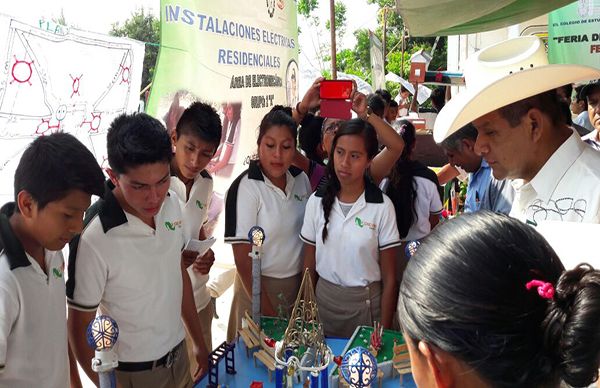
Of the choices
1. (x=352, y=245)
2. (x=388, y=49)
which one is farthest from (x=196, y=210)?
(x=388, y=49)

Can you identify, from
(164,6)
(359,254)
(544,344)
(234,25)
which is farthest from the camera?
(234,25)

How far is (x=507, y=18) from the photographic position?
293 centimetres

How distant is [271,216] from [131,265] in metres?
0.82

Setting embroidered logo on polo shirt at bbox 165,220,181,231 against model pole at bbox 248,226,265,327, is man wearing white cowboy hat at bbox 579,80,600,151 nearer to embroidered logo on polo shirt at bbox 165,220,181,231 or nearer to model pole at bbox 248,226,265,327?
model pole at bbox 248,226,265,327

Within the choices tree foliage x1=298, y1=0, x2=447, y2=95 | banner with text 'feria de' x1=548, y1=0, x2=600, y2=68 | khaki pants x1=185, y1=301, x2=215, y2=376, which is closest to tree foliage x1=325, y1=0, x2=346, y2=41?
tree foliage x1=298, y1=0, x2=447, y2=95

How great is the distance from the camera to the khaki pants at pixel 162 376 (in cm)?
155

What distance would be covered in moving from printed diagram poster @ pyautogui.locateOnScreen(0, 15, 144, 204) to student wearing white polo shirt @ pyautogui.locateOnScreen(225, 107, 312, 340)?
0.66 meters

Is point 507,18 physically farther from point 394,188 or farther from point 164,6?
point 164,6

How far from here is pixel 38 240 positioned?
4.16ft

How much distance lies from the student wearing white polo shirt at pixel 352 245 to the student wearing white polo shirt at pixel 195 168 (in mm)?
503

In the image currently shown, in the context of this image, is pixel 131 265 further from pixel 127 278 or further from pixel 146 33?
pixel 146 33

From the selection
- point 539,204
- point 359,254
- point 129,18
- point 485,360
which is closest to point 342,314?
point 359,254

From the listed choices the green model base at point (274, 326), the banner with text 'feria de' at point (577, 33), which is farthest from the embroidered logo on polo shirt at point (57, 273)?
the banner with text 'feria de' at point (577, 33)

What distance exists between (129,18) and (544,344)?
219 cm
